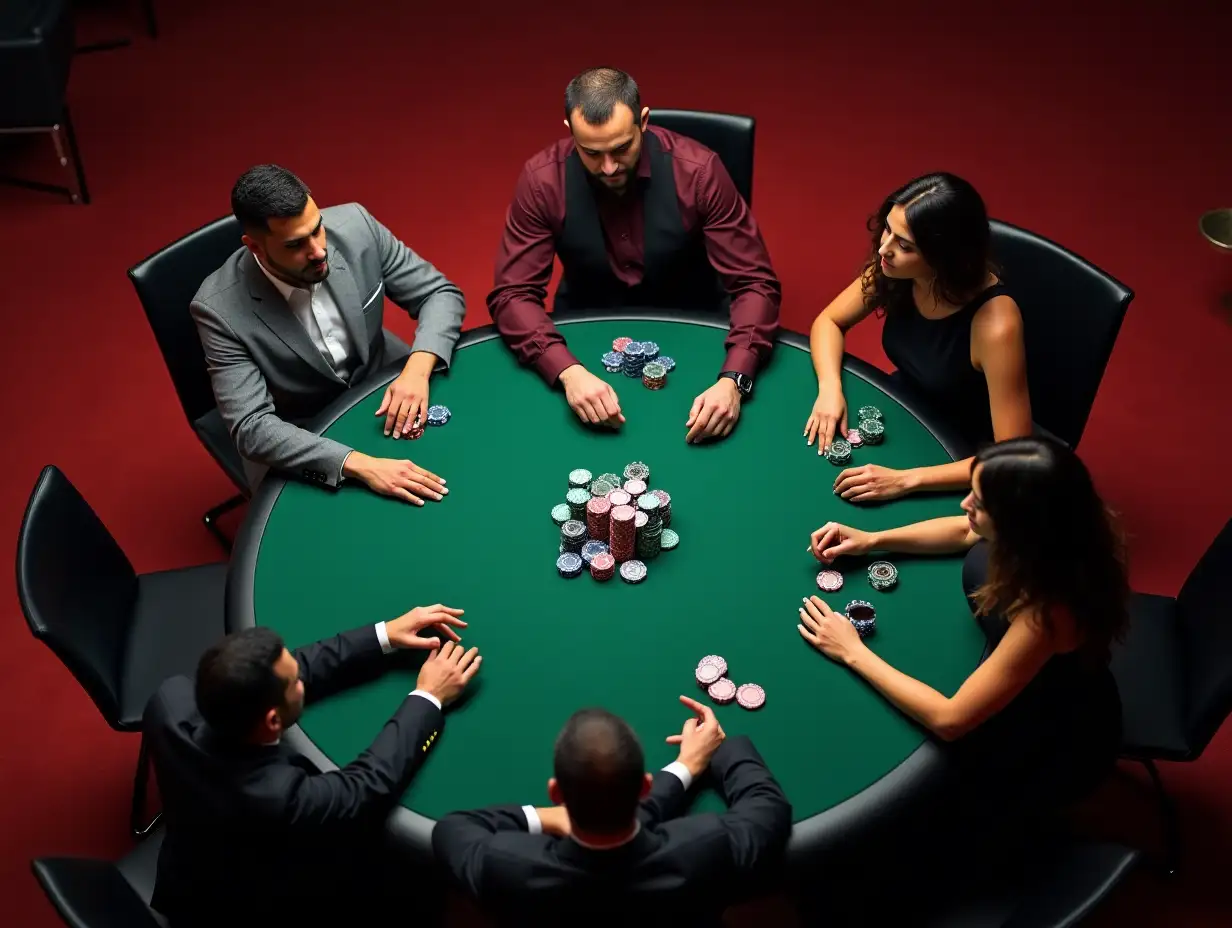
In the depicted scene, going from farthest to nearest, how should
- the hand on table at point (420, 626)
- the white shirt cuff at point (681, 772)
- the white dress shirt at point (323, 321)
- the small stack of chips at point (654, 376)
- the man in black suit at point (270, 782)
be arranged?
1. the white dress shirt at point (323, 321)
2. the small stack of chips at point (654, 376)
3. the hand on table at point (420, 626)
4. the white shirt cuff at point (681, 772)
5. the man in black suit at point (270, 782)

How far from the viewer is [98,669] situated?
2.86 m

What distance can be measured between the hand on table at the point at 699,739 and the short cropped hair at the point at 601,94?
5.67ft

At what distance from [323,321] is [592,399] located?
93 cm

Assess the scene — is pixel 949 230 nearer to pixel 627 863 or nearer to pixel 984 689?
pixel 984 689

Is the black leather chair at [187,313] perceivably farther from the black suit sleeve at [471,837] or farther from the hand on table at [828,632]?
the hand on table at [828,632]

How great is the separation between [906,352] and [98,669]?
2333 millimetres

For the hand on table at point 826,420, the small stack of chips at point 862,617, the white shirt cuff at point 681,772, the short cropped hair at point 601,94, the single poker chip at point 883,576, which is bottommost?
the white shirt cuff at point 681,772

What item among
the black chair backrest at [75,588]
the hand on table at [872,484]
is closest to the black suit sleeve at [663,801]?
the hand on table at [872,484]

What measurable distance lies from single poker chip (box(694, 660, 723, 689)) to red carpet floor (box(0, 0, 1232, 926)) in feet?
3.02

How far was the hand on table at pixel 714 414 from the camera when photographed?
10.0 feet

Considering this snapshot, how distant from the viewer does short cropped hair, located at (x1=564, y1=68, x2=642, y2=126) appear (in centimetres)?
327

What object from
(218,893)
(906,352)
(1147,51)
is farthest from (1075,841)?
(1147,51)

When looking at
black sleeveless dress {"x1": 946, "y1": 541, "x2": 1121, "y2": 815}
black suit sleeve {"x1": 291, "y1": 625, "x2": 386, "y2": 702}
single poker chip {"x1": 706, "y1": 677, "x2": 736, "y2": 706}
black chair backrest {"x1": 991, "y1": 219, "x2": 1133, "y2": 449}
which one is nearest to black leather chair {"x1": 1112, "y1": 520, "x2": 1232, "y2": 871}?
black sleeveless dress {"x1": 946, "y1": 541, "x2": 1121, "y2": 815}

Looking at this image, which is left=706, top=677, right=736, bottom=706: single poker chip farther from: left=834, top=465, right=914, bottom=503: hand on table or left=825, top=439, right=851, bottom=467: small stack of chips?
left=825, top=439, right=851, bottom=467: small stack of chips
